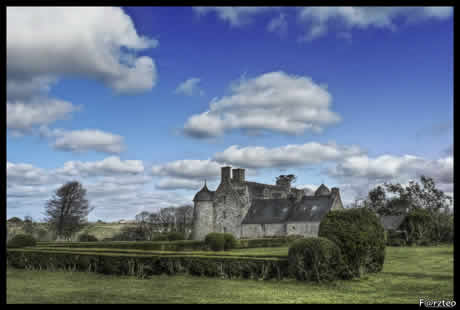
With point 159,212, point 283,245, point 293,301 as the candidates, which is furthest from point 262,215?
point 293,301

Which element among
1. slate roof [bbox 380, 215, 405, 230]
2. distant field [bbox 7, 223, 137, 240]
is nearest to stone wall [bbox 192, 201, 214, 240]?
distant field [bbox 7, 223, 137, 240]

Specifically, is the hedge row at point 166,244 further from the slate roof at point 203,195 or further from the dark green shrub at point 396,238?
the slate roof at point 203,195

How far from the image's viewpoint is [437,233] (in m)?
40.4

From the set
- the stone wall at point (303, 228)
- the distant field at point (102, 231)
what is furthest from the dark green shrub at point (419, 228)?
the distant field at point (102, 231)

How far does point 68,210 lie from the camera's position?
1932 inches

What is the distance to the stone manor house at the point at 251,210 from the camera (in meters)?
46.7

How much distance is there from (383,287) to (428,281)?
2.25m

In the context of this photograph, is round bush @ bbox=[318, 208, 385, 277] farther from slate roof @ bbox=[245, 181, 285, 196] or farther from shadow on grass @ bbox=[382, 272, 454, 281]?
slate roof @ bbox=[245, 181, 285, 196]

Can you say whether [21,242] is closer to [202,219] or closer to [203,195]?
[202,219]

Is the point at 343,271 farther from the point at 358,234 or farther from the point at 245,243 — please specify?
the point at 245,243

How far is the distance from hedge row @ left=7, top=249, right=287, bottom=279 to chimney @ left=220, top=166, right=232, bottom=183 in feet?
106

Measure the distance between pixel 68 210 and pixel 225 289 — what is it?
39.9m

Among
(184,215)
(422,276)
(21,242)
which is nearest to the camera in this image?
(422,276)

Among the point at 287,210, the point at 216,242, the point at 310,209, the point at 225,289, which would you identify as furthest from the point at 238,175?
the point at 225,289
